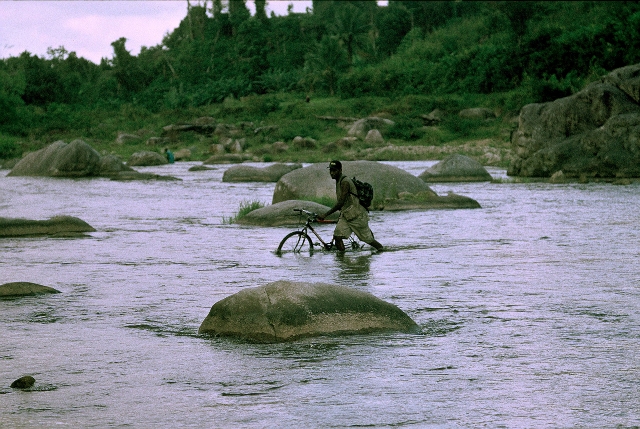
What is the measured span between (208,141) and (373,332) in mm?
53606

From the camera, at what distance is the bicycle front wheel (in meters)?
14.1

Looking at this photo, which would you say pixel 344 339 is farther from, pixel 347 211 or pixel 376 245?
pixel 376 245

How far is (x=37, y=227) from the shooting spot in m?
17.6

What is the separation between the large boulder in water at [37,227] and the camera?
689 inches

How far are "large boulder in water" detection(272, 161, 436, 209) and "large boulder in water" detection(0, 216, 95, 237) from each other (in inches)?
223

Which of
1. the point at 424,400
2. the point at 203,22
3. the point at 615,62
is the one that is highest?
the point at 203,22

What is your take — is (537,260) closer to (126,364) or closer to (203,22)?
(126,364)

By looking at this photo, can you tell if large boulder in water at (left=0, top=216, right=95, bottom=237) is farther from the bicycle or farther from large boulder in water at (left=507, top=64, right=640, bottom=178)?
large boulder in water at (left=507, top=64, right=640, bottom=178)

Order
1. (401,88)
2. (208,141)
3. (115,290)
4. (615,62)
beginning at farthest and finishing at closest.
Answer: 1. (401,88)
2. (208,141)
3. (615,62)
4. (115,290)

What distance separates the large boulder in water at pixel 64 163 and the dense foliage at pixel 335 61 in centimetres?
1588

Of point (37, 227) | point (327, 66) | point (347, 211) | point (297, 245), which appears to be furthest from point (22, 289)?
point (327, 66)

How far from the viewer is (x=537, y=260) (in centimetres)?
1313

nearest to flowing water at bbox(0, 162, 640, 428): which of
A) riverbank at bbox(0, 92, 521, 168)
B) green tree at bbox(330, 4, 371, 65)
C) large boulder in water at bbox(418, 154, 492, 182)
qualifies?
large boulder in water at bbox(418, 154, 492, 182)

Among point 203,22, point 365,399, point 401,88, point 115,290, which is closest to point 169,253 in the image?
point 115,290
